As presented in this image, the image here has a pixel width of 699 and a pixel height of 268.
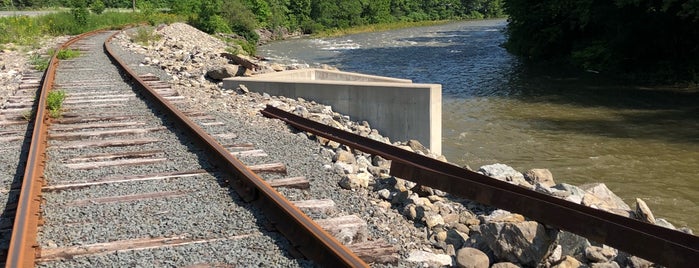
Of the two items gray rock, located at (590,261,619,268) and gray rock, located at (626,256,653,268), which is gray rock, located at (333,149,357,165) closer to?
gray rock, located at (590,261,619,268)

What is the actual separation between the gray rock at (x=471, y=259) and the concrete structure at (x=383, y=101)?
6.63m

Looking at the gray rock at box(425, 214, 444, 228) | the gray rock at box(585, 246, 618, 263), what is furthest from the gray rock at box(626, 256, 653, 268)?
the gray rock at box(425, 214, 444, 228)

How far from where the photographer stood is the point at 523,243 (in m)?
5.02

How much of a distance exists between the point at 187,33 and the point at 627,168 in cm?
2954

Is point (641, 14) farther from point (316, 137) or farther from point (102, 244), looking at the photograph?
point (102, 244)

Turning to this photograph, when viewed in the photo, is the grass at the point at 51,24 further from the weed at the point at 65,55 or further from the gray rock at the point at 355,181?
the gray rock at the point at 355,181

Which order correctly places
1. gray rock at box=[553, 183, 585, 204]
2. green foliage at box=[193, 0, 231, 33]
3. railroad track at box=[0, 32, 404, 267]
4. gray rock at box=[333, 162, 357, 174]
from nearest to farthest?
railroad track at box=[0, 32, 404, 267], gray rock at box=[553, 183, 585, 204], gray rock at box=[333, 162, 357, 174], green foliage at box=[193, 0, 231, 33]

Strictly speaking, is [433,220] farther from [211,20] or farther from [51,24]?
[211,20]

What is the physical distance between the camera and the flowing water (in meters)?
11.5

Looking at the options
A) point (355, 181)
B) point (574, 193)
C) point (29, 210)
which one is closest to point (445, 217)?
point (355, 181)

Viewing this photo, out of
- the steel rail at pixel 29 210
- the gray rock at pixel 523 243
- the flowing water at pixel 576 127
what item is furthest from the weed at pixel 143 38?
the gray rock at pixel 523 243

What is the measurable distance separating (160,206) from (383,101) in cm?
699

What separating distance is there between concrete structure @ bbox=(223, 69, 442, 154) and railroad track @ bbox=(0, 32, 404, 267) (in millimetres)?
3688

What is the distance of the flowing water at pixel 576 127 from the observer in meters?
11.5
